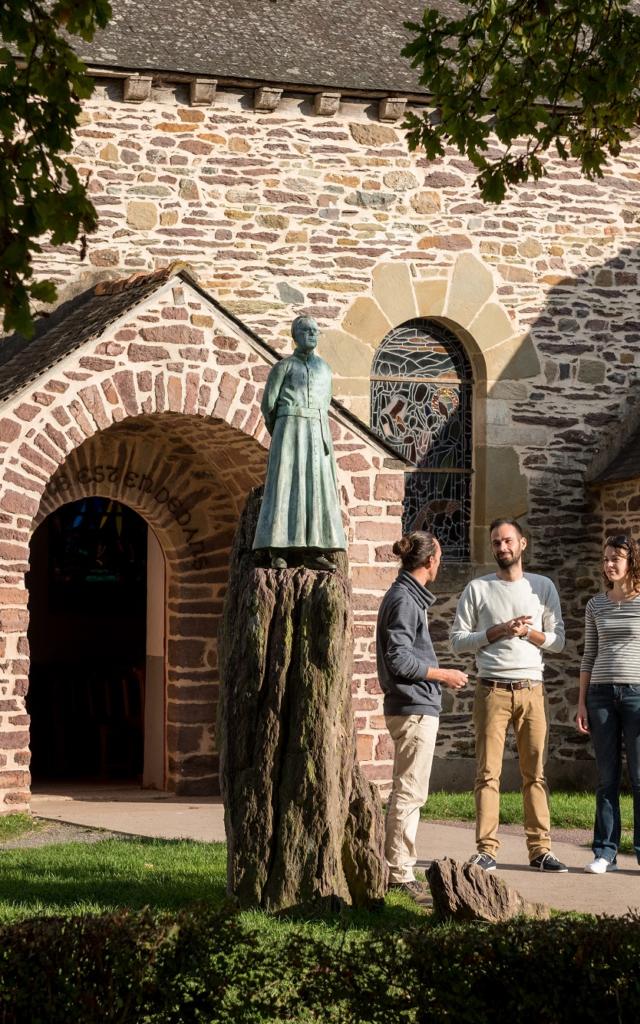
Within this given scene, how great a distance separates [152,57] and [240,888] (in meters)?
8.93

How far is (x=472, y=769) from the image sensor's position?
572 inches

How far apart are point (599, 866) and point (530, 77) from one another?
440cm

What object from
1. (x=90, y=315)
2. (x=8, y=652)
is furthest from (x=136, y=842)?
(x=90, y=315)

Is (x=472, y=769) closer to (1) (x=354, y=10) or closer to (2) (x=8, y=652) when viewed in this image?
(2) (x=8, y=652)

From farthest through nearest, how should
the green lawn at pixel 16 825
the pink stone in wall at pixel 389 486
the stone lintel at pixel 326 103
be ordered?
1. the stone lintel at pixel 326 103
2. the pink stone in wall at pixel 389 486
3. the green lawn at pixel 16 825

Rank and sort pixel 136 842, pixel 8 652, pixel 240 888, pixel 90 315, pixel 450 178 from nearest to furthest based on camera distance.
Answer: pixel 240 888 → pixel 136 842 → pixel 8 652 → pixel 90 315 → pixel 450 178

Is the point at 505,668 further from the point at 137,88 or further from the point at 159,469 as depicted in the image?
the point at 137,88

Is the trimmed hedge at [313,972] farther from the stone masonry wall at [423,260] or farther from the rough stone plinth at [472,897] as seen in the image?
the stone masonry wall at [423,260]

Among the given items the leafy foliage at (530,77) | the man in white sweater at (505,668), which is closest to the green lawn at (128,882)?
the man in white sweater at (505,668)

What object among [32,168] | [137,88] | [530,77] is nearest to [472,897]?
[32,168]

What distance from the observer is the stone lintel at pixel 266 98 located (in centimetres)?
1405

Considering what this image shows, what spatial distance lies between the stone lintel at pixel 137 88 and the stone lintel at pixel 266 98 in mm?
982

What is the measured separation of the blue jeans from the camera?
896cm

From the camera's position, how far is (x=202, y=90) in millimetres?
13930
